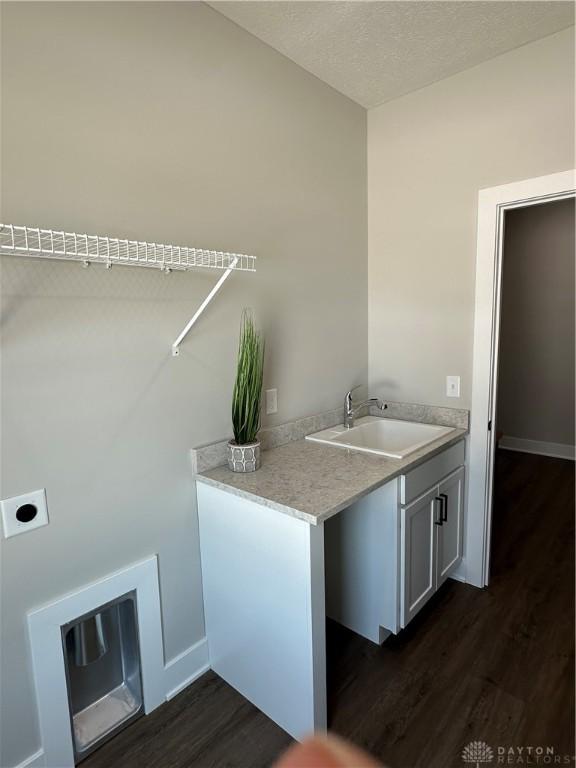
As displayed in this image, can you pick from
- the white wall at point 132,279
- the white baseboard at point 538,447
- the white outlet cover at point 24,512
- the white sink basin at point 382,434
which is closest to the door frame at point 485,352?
the white sink basin at point 382,434

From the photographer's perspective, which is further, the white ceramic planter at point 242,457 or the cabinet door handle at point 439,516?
the cabinet door handle at point 439,516

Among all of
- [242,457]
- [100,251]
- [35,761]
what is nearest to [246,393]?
[242,457]

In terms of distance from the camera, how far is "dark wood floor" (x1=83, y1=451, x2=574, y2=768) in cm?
150

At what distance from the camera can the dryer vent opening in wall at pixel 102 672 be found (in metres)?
1.47

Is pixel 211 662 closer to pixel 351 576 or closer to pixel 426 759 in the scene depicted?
pixel 351 576

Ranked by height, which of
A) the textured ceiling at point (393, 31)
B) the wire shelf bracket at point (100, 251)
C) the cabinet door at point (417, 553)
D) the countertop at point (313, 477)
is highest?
the textured ceiling at point (393, 31)

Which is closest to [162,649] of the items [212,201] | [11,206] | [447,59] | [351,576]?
[351,576]

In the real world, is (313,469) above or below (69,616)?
above

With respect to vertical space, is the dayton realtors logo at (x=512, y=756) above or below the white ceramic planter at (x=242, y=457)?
below

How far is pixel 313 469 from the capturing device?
5.85 feet

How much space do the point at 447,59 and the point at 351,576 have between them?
95.4 inches

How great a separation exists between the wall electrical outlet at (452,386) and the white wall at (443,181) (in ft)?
0.11

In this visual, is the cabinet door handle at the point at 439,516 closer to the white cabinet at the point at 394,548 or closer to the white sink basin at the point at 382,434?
the white cabinet at the point at 394,548

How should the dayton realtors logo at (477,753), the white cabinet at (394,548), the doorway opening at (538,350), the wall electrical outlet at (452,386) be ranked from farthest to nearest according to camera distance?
the doorway opening at (538,350), the wall electrical outlet at (452,386), the white cabinet at (394,548), the dayton realtors logo at (477,753)
